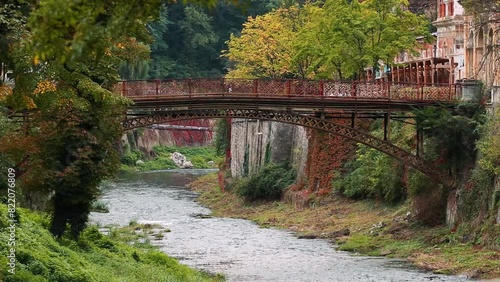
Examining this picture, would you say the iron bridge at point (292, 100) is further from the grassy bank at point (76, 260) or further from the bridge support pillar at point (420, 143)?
the grassy bank at point (76, 260)

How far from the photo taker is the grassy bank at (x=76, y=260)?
26.5 meters

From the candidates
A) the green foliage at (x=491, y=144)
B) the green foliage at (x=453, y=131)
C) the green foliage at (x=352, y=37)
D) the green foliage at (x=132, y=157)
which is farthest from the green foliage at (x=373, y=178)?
the green foliage at (x=132, y=157)

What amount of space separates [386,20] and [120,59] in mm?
29017

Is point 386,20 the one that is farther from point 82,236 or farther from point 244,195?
point 82,236

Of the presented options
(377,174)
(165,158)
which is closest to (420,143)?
(377,174)

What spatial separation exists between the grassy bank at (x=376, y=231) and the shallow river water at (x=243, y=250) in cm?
101

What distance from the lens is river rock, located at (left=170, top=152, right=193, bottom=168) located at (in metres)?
121

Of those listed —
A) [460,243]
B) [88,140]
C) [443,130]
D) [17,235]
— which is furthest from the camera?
[443,130]

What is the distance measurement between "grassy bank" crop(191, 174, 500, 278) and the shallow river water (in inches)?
39.9

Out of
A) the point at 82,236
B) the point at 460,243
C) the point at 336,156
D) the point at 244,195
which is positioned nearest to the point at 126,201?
the point at 244,195

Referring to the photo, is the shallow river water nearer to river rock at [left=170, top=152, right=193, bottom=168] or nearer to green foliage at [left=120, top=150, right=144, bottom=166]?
green foliage at [left=120, top=150, right=144, bottom=166]

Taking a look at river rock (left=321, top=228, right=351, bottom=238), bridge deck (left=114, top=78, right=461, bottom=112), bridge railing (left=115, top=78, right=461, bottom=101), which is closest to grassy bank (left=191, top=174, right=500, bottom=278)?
river rock (left=321, top=228, right=351, bottom=238)

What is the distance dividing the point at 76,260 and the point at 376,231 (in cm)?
2431

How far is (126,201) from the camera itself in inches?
3002
